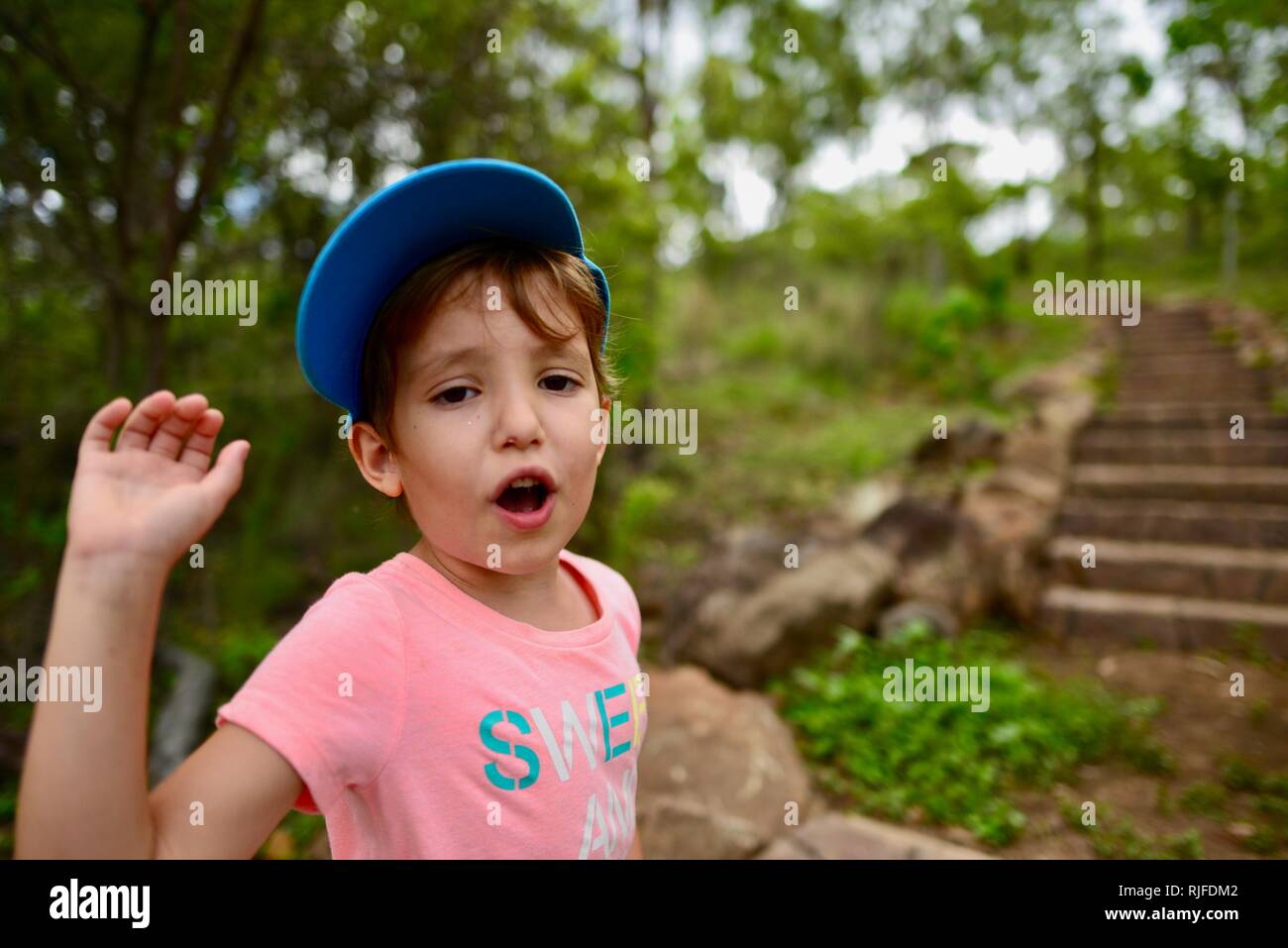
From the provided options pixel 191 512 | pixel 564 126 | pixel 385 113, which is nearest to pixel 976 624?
pixel 564 126

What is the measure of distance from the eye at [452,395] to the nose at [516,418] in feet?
0.17

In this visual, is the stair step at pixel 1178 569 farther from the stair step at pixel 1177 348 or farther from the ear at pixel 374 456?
the ear at pixel 374 456

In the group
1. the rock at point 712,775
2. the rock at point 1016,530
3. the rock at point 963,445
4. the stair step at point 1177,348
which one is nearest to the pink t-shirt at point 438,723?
the rock at point 712,775

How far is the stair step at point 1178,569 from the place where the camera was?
14.2 feet

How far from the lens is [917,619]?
14.2 feet

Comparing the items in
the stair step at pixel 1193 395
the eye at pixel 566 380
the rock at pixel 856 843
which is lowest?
the rock at pixel 856 843

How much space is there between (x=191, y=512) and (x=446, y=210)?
50cm

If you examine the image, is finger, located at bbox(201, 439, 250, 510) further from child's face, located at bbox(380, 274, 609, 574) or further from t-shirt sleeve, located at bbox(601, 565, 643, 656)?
t-shirt sleeve, located at bbox(601, 565, 643, 656)

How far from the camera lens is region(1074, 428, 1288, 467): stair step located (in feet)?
17.4

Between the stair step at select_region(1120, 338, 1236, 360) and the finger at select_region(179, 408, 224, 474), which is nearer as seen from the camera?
the finger at select_region(179, 408, 224, 474)

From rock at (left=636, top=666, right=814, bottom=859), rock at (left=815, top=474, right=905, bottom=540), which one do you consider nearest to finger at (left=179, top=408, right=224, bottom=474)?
rock at (left=636, top=666, right=814, bottom=859)

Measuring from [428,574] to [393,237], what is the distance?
1.46ft

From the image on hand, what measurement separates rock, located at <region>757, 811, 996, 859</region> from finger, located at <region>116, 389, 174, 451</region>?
7.76ft
